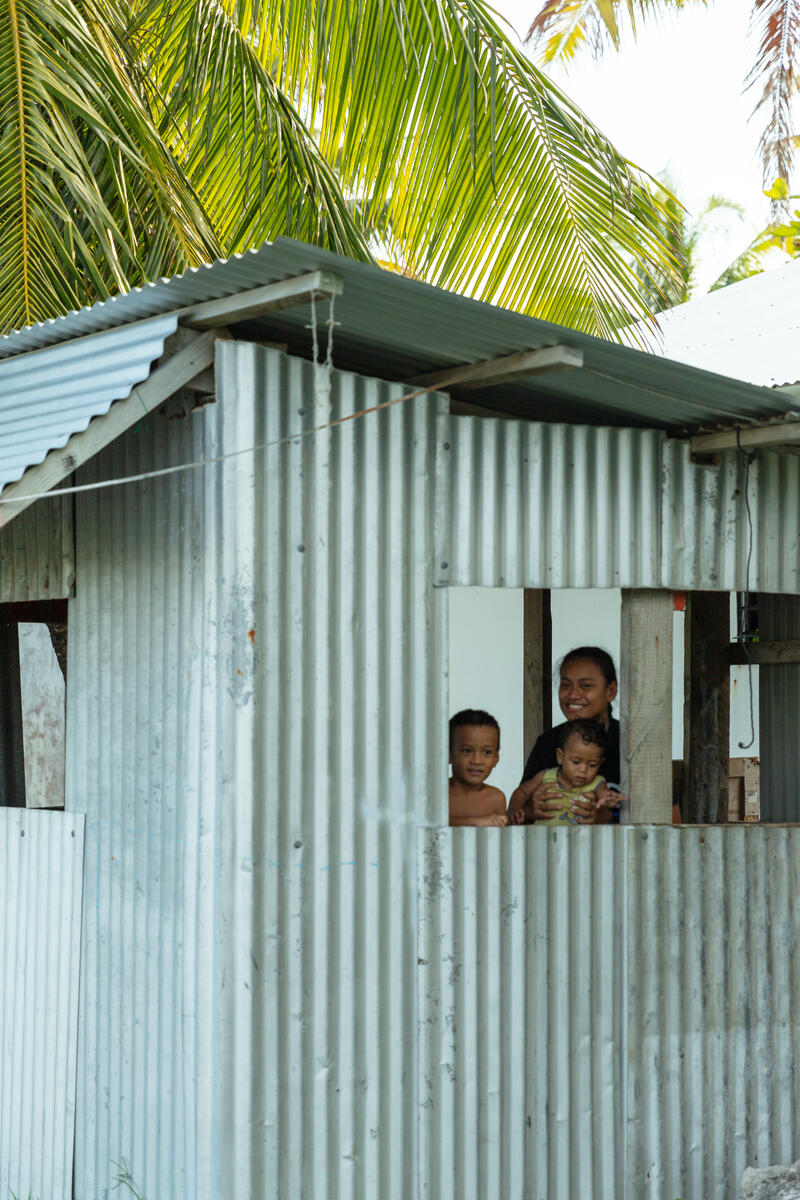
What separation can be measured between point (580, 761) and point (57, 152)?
4.12 meters

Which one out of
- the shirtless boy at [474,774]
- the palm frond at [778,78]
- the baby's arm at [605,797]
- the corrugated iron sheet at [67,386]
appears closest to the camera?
the corrugated iron sheet at [67,386]

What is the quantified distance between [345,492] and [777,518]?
6.37 feet

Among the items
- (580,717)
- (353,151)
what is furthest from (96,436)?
(353,151)

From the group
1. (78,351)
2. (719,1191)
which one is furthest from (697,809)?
(78,351)

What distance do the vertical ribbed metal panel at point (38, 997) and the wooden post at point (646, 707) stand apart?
6.65 ft

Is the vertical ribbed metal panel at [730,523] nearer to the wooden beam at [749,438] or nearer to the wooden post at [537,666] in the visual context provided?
the wooden beam at [749,438]

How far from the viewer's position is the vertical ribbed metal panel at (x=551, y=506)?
4.76 metres

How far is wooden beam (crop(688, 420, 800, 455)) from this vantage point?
496 centimetres

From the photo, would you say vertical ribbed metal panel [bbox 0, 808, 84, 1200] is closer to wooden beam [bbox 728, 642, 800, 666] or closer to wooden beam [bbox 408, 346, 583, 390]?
wooden beam [bbox 408, 346, 583, 390]

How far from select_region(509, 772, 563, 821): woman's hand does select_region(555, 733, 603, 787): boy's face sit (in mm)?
87

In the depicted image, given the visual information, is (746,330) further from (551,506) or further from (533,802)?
(533,802)

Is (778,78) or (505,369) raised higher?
(778,78)

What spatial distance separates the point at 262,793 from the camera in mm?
4230

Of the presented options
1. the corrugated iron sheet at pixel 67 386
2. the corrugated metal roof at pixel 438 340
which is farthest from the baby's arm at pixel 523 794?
the corrugated iron sheet at pixel 67 386
